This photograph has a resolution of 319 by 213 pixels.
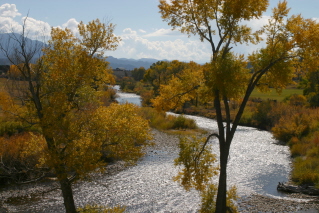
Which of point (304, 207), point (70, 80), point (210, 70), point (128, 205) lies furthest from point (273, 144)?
point (70, 80)

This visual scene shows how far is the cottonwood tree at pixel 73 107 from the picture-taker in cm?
1046

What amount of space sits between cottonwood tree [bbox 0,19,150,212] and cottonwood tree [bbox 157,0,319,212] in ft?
7.19

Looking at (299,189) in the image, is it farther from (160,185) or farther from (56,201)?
(56,201)

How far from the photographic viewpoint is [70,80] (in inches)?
438

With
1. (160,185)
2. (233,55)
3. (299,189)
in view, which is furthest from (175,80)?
(299,189)

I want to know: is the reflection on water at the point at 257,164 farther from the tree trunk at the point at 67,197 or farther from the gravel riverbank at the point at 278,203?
the tree trunk at the point at 67,197

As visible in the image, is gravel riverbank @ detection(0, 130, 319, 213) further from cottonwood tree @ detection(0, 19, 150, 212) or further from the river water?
cottonwood tree @ detection(0, 19, 150, 212)

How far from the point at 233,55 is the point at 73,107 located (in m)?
6.27

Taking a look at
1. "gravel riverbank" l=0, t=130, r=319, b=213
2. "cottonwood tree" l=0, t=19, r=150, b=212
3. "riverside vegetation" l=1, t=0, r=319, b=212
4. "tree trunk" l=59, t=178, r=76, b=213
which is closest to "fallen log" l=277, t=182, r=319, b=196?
"gravel riverbank" l=0, t=130, r=319, b=213

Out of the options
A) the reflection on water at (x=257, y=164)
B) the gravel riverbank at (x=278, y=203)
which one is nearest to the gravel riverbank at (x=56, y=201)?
the gravel riverbank at (x=278, y=203)

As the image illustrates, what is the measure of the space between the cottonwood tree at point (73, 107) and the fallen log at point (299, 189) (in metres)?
9.72

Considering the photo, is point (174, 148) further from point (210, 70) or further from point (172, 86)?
point (210, 70)

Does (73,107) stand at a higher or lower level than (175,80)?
lower

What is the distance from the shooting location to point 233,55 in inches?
440
